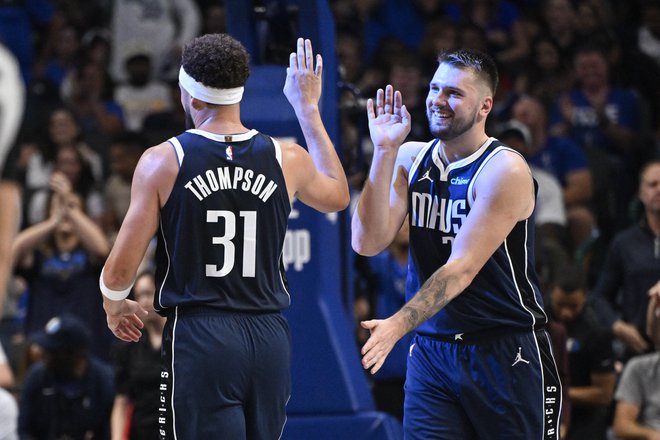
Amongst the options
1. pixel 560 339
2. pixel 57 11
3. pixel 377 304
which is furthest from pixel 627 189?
pixel 57 11

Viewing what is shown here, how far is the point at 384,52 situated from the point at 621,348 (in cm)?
416

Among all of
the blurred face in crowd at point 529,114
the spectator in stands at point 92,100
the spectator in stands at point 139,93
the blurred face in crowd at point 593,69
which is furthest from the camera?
the spectator in stands at point 139,93

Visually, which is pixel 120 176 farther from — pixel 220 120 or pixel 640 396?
pixel 220 120

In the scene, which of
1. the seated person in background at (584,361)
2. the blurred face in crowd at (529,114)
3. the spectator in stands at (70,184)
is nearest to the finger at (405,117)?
the seated person in background at (584,361)

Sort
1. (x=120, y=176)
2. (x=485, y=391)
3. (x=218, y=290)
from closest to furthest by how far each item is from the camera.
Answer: (x=218, y=290) < (x=485, y=391) < (x=120, y=176)

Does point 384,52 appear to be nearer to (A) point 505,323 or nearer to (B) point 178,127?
(B) point 178,127

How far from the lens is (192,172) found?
16.5 feet

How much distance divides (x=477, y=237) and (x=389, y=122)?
718 mm

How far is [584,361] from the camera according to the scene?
334 inches

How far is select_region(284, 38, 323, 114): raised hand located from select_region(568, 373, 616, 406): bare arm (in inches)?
139

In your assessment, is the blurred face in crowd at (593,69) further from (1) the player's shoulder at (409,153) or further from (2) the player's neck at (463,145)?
(2) the player's neck at (463,145)

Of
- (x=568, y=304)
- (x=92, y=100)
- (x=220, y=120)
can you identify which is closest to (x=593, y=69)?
(x=568, y=304)

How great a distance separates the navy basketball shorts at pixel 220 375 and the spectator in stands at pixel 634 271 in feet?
13.9

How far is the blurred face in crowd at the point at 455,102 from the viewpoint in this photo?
559 cm
